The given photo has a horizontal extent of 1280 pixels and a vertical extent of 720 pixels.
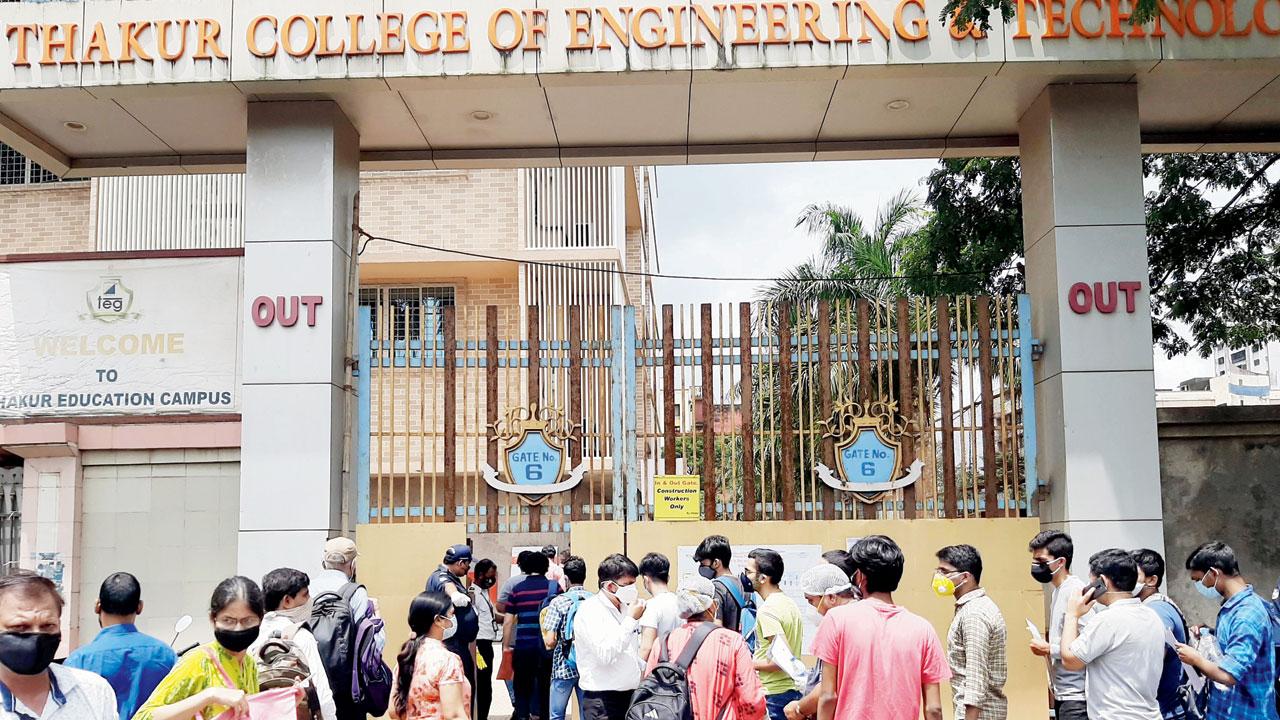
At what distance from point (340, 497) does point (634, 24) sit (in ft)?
15.2

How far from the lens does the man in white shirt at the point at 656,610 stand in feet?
24.8

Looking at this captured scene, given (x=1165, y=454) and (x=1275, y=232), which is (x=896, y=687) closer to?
(x=1165, y=454)

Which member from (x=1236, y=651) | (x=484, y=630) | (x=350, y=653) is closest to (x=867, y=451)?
(x=484, y=630)

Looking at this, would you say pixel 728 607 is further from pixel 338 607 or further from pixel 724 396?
pixel 724 396

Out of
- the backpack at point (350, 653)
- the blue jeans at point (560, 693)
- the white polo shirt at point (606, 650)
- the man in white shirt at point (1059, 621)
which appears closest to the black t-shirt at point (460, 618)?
the blue jeans at point (560, 693)

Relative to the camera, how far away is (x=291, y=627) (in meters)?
5.77

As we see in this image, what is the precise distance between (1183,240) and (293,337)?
11411mm

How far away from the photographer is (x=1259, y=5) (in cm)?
1026

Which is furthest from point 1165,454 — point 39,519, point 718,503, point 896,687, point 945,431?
point 39,519

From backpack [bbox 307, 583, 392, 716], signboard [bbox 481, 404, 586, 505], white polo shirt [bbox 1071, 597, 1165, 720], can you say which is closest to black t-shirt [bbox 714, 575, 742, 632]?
backpack [bbox 307, 583, 392, 716]

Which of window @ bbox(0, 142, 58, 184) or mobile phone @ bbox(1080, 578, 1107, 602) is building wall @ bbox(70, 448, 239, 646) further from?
window @ bbox(0, 142, 58, 184)

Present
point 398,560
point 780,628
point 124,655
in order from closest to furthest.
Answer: point 124,655
point 780,628
point 398,560

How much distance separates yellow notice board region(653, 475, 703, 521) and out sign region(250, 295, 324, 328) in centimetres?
322

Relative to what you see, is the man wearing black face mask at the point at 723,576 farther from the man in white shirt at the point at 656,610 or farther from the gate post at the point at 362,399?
the gate post at the point at 362,399
